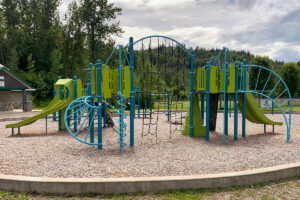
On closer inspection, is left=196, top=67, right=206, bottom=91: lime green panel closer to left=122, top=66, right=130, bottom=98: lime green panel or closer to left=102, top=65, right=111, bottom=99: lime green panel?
left=122, top=66, right=130, bottom=98: lime green panel

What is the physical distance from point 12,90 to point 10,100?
4.05 feet

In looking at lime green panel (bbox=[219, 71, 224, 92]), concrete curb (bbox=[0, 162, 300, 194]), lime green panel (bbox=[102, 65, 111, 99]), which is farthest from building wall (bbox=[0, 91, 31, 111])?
concrete curb (bbox=[0, 162, 300, 194])

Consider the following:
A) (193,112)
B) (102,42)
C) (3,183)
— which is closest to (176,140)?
(193,112)

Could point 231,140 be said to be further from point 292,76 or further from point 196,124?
point 292,76

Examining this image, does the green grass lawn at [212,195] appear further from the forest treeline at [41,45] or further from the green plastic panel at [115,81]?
the forest treeline at [41,45]

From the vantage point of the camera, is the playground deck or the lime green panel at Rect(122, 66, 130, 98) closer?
the playground deck

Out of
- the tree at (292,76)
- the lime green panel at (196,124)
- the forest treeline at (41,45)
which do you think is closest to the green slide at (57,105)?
the lime green panel at (196,124)

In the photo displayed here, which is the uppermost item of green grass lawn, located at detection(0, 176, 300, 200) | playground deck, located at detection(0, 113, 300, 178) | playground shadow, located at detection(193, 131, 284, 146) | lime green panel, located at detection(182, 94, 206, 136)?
lime green panel, located at detection(182, 94, 206, 136)

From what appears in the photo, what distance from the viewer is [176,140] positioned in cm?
762

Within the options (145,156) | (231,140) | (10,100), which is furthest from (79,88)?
(10,100)

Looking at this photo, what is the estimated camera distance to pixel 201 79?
27.4 feet

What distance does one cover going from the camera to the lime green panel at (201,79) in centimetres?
814

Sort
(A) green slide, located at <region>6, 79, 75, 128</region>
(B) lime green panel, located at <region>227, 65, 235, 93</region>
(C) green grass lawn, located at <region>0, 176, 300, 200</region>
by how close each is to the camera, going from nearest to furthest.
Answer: (C) green grass lawn, located at <region>0, 176, 300, 200</region> < (B) lime green panel, located at <region>227, 65, 235, 93</region> < (A) green slide, located at <region>6, 79, 75, 128</region>

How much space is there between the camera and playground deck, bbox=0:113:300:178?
4699 mm
